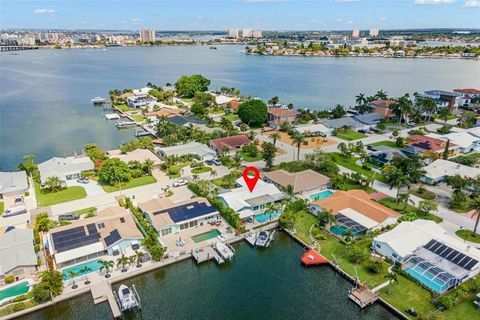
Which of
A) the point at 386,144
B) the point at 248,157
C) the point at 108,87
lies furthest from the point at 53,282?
the point at 108,87

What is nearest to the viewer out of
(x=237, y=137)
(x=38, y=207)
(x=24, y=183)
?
(x=38, y=207)

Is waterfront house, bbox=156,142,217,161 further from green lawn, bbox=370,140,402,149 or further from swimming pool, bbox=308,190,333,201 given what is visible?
green lawn, bbox=370,140,402,149

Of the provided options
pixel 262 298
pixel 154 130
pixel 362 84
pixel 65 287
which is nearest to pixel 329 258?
pixel 262 298

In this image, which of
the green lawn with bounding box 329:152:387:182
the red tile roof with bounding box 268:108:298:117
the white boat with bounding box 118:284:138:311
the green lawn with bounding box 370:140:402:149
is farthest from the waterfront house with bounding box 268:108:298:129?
the white boat with bounding box 118:284:138:311

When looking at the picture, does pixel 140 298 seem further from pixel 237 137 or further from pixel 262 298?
pixel 237 137

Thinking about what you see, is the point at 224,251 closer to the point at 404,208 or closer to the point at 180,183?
the point at 180,183

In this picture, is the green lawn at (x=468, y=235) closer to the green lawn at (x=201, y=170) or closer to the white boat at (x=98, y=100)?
the green lawn at (x=201, y=170)
